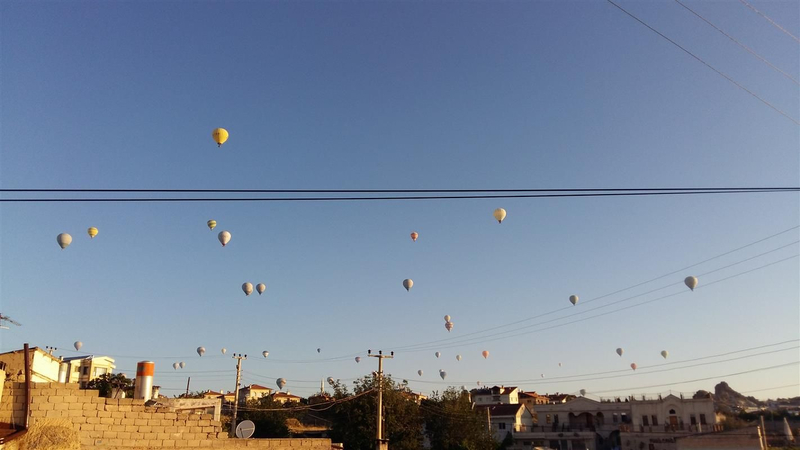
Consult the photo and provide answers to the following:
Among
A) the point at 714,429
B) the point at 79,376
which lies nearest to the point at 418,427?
the point at 714,429

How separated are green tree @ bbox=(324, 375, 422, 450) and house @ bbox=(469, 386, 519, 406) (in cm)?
2948

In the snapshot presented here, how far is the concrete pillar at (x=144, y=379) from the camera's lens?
19.4 m

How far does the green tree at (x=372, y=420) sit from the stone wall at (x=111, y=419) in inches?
1180

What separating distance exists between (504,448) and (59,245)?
4815 centimetres

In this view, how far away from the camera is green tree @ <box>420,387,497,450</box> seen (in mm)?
54562

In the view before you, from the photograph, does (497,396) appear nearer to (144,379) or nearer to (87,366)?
(87,366)

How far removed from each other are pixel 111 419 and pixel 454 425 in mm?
44720

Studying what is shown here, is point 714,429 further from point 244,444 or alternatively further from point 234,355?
point 244,444

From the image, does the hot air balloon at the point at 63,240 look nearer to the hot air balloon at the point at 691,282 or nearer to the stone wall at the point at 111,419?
the stone wall at the point at 111,419

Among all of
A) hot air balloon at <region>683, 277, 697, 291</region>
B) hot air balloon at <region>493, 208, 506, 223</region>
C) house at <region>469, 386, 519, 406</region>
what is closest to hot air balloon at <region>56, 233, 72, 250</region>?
hot air balloon at <region>493, 208, 506, 223</region>

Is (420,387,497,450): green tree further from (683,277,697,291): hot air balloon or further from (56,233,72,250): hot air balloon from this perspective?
(56,233,72,250): hot air balloon

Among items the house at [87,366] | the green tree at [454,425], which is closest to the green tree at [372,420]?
the green tree at [454,425]

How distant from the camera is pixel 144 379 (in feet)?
64.6

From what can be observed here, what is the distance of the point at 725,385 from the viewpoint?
146 metres
